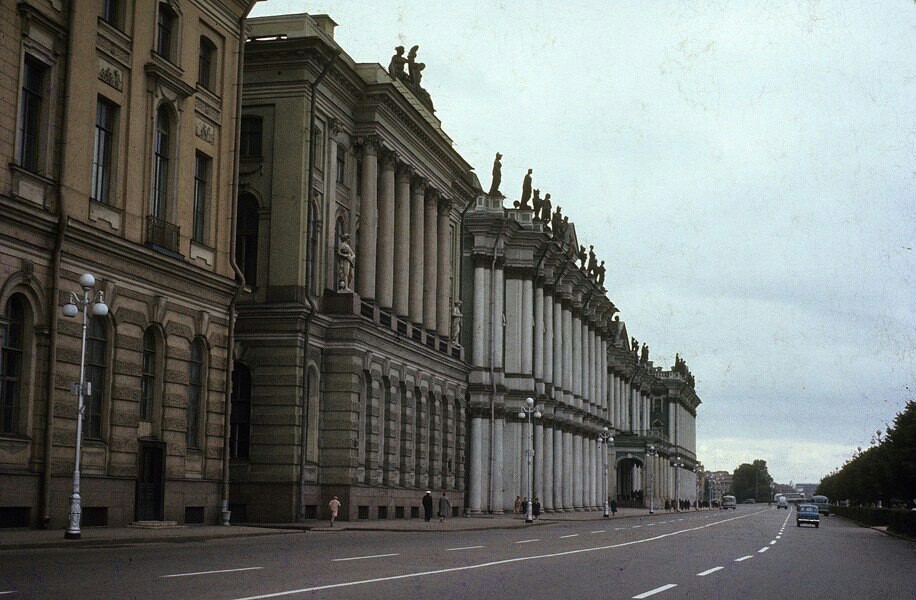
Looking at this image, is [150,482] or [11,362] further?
[150,482]

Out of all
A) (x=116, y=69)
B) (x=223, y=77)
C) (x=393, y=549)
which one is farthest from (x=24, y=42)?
(x=393, y=549)

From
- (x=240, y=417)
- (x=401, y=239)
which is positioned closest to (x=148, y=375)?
(x=240, y=417)

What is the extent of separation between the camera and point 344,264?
54344mm

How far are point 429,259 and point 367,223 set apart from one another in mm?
10592

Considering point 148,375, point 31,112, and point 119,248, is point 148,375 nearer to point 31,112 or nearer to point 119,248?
point 119,248

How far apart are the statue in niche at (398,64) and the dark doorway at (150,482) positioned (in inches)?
1241

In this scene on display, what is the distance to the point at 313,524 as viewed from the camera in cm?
4753

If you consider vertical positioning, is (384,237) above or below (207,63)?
below

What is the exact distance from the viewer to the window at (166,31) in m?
40.6

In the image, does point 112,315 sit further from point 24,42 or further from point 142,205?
point 24,42

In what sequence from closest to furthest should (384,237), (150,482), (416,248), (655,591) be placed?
(655,591)
(150,482)
(384,237)
(416,248)

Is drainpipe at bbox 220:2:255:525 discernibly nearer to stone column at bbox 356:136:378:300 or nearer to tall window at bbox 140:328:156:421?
tall window at bbox 140:328:156:421

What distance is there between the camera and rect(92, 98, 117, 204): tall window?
3647cm

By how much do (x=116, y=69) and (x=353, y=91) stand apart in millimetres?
20388
